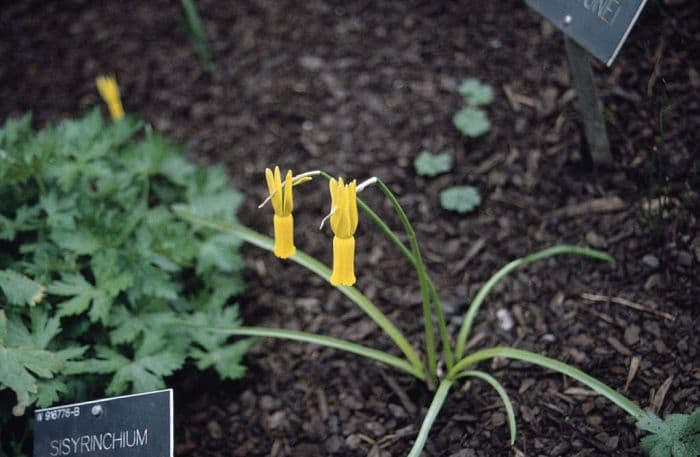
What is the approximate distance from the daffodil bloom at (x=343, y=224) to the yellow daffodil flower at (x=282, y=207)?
12 cm

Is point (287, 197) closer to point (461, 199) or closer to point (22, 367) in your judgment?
point (22, 367)

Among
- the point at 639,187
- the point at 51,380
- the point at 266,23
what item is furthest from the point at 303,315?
the point at 266,23

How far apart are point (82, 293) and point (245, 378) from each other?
0.71 meters

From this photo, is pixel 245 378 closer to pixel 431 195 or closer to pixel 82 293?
pixel 82 293

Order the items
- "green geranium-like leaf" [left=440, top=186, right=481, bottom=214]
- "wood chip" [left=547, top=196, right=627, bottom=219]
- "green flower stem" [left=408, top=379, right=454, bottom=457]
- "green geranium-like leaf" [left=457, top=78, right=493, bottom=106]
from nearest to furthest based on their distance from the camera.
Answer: "green flower stem" [left=408, top=379, right=454, bottom=457] < "wood chip" [left=547, top=196, right=627, bottom=219] < "green geranium-like leaf" [left=440, top=186, right=481, bottom=214] < "green geranium-like leaf" [left=457, top=78, right=493, bottom=106]

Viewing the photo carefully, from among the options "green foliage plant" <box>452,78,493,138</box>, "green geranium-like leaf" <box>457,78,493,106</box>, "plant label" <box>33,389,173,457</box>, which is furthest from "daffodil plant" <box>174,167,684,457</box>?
"green geranium-like leaf" <box>457,78,493,106</box>

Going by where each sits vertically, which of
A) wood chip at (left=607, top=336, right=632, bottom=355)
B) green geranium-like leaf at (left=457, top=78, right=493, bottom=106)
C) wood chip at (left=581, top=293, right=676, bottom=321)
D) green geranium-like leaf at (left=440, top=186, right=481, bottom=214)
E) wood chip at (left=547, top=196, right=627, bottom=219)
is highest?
green geranium-like leaf at (left=457, top=78, right=493, bottom=106)

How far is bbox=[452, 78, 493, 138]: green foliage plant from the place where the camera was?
3064mm

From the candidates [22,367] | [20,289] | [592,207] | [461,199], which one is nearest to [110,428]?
[22,367]

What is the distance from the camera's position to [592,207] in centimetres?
269

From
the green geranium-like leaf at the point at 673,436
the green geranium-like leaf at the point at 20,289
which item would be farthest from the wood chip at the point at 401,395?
the green geranium-like leaf at the point at 20,289

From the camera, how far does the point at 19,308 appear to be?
2.18 meters

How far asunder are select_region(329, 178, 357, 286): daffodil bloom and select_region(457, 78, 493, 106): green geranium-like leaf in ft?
5.72

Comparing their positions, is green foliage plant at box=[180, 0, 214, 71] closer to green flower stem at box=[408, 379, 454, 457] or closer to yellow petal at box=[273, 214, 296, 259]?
yellow petal at box=[273, 214, 296, 259]
